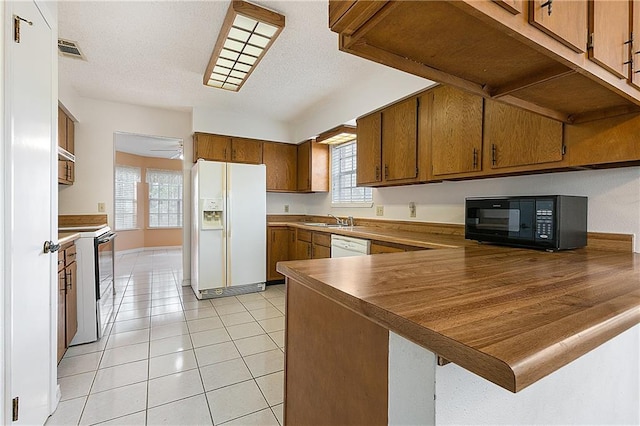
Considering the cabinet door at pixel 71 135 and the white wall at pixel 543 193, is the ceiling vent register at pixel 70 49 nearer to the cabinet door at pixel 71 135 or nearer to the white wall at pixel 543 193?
the cabinet door at pixel 71 135

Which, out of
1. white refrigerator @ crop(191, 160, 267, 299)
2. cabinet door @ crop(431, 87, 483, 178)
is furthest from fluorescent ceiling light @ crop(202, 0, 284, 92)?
cabinet door @ crop(431, 87, 483, 178)

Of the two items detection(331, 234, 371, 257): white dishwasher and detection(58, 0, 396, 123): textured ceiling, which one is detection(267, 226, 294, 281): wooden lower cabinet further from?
detection(58, 0, 396, 123): textured ceiling

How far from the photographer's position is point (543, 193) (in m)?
1.95

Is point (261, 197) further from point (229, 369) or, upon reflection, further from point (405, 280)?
point (405, 280)

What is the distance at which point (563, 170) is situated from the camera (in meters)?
1.75

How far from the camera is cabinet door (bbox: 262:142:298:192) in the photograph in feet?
14.8

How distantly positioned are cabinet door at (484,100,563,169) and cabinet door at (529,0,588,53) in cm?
91

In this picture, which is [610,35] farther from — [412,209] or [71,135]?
[71,135]

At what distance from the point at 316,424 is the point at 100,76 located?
3.82 m

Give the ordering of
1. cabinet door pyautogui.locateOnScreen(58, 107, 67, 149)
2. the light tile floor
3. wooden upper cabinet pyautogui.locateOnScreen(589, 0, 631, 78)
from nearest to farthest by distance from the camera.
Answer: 1. wooden upper cabinet pyautogui.locateOnScreen(589, 0, 631, 78)
2. the light tile floor
3. cabinet door pyautogui.locateOnScreen(58, 107, 67, 149)

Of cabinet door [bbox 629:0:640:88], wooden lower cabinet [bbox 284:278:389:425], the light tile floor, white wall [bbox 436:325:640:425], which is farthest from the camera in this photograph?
the light tile floor

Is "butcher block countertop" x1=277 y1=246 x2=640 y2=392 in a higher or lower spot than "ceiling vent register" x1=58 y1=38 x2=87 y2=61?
lower

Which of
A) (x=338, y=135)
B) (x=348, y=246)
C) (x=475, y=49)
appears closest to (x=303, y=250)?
(x=348, y=246)

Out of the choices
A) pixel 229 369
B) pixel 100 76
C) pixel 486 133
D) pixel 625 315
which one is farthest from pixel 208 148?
pixel 625 315
